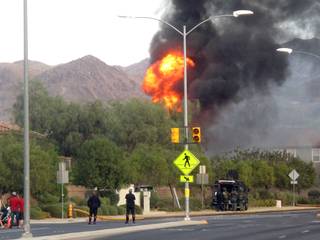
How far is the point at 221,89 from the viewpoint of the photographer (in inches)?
3556

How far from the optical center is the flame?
78.4m

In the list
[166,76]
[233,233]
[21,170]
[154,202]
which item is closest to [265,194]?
[154,202]

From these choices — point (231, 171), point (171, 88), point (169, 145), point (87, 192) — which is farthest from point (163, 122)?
point (87, 192)

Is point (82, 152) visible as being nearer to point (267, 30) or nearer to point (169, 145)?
point (169, 145)

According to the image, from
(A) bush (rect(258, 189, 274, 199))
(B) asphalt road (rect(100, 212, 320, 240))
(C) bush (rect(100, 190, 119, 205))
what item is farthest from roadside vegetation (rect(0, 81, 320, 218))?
(B) asphalt road (rect(100, 212, 320, 240))

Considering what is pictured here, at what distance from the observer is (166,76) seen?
79.3 meters

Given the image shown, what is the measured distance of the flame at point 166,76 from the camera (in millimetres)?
78438

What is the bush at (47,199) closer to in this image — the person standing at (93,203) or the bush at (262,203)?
the person standing at (93,203)

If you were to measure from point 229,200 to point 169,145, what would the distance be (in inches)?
851

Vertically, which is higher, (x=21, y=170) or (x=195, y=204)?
(x=21, y=170)

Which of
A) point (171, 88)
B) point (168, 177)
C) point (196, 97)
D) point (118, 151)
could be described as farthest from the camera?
point (196, 97)

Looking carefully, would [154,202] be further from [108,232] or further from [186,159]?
[108,232]

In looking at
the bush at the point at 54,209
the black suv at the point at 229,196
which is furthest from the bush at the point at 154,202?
the bush at the point at 54,209

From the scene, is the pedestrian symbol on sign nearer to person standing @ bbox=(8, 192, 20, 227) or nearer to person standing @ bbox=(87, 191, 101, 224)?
person standing @ bbox=(87, 191, 101, 224)
